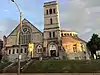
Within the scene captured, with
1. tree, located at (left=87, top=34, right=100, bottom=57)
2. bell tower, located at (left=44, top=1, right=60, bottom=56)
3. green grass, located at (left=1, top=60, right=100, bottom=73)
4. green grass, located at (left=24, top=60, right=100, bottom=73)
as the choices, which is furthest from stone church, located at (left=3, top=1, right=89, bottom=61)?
green grass, located at (left=1, top=60, right=100, bottom=73)

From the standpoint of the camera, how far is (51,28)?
67188 mm

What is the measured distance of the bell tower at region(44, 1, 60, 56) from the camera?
216ft

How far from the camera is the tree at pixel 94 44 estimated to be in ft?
245

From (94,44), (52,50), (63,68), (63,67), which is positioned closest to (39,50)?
(52,50)

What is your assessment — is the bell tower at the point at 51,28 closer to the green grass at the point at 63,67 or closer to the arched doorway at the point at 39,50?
the arched doorway at the point at 39,50

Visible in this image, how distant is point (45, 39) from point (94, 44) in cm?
2064

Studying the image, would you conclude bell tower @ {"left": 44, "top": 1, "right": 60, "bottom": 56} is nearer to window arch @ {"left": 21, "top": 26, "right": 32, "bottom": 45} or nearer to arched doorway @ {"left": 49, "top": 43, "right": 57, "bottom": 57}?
arched doorway @ {"left": 49, "top": 43, "right": 57, "bottom": 57}

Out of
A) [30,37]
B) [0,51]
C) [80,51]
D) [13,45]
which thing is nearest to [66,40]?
[80,51]

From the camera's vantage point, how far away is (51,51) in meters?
66.1

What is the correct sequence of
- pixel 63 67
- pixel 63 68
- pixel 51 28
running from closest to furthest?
pixel 63 68, pixel 63 67, pixel 51 28

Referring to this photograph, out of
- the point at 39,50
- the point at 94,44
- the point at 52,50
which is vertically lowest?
the point at 52,50

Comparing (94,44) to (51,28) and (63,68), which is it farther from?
(63,68)

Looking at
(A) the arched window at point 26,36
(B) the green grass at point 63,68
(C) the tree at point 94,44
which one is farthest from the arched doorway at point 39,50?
(C) the tree at point 94,44

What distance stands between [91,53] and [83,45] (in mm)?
6525
